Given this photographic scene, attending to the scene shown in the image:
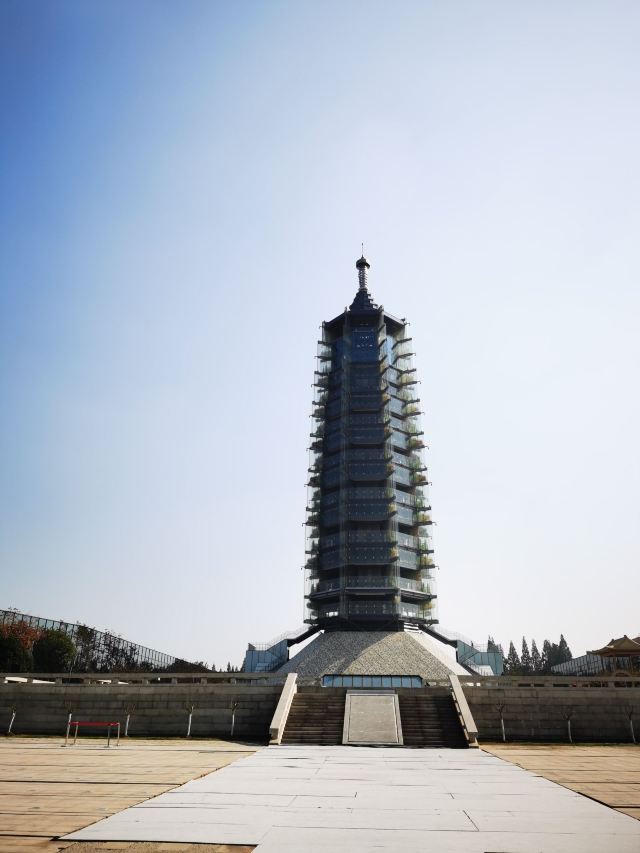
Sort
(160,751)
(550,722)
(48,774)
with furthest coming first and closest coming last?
(550,722) → (160,751) → (48,774)

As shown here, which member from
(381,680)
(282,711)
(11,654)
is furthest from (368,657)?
(11,654)

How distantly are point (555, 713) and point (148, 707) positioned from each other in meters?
23.5

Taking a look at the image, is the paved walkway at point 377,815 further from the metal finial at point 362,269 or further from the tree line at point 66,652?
the metal finial at point 362,269

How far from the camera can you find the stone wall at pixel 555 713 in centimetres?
3069

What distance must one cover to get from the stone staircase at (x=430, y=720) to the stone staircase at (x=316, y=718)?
3.68 m

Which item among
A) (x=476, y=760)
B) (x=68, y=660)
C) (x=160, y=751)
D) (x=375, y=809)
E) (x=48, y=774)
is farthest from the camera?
(x=68, y=660)

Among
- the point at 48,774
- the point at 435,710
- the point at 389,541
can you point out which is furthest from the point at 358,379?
the point at 48,774

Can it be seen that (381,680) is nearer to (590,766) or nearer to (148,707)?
(148,707)

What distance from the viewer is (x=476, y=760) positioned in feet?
71.4

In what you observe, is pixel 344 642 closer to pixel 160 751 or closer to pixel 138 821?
pixel 160 751

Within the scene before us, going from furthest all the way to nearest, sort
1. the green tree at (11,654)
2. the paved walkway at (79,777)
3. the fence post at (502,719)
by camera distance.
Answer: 1. the green tree at (11,654)
2. the fence post at (502,719)
3. the paved walkway at (79,777)

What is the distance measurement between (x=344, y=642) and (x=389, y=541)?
14746mm

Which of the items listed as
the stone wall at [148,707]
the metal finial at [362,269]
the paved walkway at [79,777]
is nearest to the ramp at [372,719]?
the stone wall at [148,707]

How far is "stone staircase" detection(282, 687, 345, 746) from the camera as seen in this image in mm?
29594
